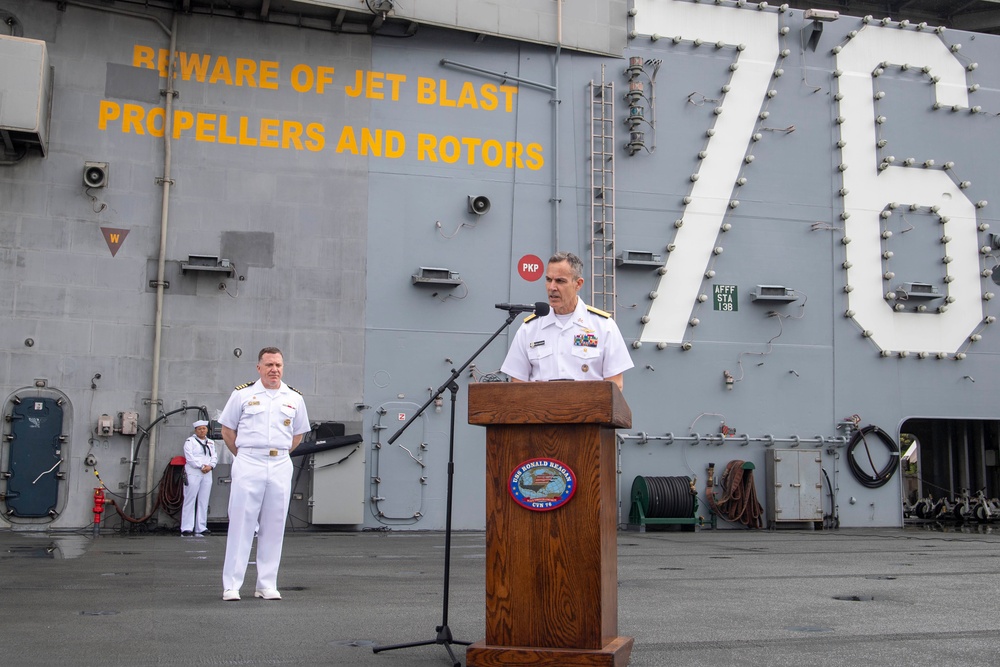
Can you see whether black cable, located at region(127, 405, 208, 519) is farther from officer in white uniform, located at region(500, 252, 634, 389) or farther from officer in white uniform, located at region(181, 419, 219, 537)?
officer in white uniform, located at region(500, 252, 634, 389)

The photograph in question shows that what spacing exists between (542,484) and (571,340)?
95 cm

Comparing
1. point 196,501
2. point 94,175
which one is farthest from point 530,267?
point 94,175

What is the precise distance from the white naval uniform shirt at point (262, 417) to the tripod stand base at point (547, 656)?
3211mm

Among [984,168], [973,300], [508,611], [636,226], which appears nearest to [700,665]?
[508,611]

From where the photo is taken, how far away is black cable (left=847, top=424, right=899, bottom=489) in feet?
54.1

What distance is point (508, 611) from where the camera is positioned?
4102mm

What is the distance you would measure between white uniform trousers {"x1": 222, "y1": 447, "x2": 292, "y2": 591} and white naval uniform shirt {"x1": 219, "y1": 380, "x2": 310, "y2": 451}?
8 centimetres

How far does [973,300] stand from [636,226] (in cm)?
636

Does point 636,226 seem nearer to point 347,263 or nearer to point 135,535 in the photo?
point 347,263

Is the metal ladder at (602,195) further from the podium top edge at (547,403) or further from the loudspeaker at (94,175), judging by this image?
the podium top edge at (547,403)

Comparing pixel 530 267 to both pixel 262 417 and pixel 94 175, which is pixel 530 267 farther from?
pixel 262 417

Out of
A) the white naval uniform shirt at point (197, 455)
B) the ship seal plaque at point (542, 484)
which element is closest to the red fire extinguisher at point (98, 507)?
the white naval uniform shirt at point (197, 455)

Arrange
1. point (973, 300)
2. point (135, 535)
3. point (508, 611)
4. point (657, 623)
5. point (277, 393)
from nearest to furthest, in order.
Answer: point (508, 611) → point (657, 623) → point (277, 393) → point (135, 535) → point (973, 300)

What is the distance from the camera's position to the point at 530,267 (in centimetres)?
1567
